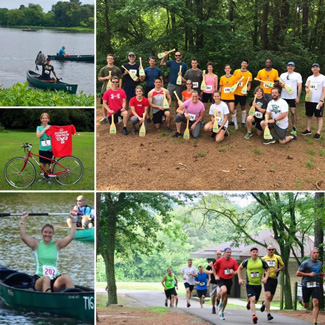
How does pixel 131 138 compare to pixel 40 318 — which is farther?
pixel 131 138

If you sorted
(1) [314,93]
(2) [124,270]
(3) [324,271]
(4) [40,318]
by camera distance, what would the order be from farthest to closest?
(2) [124,270] → (1) [314,93] → (3) [324,271] → (4) [40,318]

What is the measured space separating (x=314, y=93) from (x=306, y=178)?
1.83 m

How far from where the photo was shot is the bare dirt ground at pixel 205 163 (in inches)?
400

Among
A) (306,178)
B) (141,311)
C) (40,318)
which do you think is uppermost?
(306,178)

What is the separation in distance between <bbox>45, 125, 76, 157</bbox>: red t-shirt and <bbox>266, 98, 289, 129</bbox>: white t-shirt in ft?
12.7

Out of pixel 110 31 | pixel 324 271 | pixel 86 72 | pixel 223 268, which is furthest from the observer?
pixel 110 31

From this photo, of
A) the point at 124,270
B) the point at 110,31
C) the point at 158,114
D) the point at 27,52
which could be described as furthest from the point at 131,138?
the point at 124,270

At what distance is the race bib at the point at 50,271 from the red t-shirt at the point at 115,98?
14.5 ft

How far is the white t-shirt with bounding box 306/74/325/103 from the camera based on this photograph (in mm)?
10992

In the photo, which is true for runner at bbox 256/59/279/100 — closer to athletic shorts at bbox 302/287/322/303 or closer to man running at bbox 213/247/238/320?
man running at bbox 213/247/238/320

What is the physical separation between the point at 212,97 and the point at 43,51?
27.2ft

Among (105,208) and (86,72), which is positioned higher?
(86,72)

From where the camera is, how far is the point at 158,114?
1129 cm

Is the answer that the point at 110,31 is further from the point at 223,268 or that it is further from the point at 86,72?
the point at 223,268
